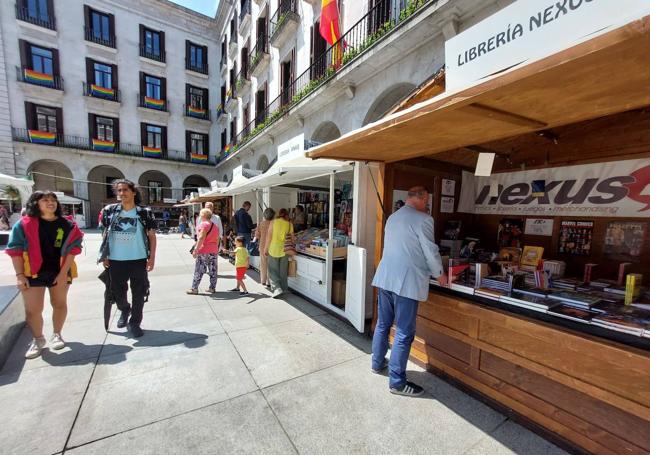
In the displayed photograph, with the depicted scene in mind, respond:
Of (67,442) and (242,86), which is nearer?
(67,442)

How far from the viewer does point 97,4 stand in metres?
20.4

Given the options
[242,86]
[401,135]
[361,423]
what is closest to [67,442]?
[361,423]

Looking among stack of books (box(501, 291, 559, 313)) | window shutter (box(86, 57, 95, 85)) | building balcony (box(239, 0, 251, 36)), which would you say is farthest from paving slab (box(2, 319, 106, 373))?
window shutter (box(86, 57, 95, 85))

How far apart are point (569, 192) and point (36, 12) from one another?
30060 millimetres

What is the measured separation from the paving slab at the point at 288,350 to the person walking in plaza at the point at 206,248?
200 cm

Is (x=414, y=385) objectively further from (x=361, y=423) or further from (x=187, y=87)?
(x=187, y=87)

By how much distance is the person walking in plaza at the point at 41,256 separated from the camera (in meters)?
2.88

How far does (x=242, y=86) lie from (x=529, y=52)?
18670 mm

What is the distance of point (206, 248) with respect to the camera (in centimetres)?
521

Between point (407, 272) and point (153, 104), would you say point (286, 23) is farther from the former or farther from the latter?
point (153, 104)

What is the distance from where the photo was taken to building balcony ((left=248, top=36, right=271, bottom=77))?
45.5 feet

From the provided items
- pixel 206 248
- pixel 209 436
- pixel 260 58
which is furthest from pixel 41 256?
pixel 260 58

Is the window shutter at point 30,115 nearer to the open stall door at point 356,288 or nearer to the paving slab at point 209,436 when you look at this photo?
the open stall door at point 356,288

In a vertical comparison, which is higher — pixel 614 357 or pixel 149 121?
pixel 149 121
